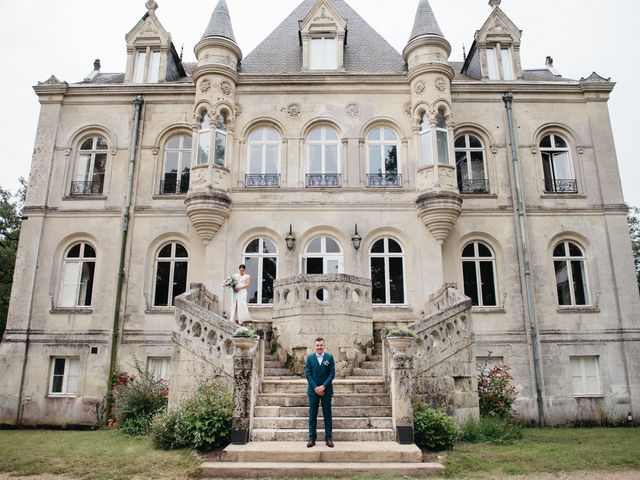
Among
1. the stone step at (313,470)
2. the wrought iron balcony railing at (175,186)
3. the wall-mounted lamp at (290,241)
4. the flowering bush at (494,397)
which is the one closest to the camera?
the stone step at (313,470)

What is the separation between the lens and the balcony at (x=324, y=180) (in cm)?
1791

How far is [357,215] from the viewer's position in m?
17.5

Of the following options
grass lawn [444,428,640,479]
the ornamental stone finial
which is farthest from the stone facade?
grass lawn [444,428,640,479]

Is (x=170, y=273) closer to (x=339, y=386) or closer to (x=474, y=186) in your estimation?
(x=339, y=386)

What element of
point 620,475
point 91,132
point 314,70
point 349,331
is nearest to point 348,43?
point 314,70

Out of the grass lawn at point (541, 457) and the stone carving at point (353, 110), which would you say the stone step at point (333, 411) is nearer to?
the grass lawn at point (541, 457)

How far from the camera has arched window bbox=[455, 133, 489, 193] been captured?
18.2 metres

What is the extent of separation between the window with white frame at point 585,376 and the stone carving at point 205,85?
1530cm

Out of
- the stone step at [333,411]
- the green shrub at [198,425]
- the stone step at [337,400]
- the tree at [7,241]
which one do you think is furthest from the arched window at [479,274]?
the tree at [7,241]

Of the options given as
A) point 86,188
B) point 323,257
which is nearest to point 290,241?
point 323,257

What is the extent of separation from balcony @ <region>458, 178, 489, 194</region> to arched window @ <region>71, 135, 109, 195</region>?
511 inches

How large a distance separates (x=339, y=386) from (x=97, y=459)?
472 centimetres

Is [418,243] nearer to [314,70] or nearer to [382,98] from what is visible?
[382,98]

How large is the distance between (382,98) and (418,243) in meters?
5.59
